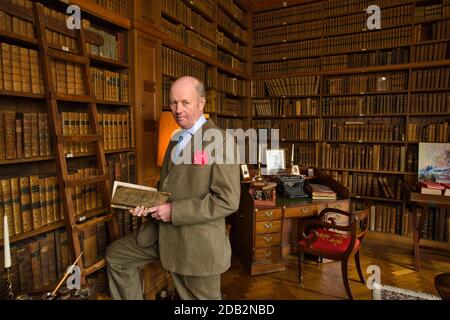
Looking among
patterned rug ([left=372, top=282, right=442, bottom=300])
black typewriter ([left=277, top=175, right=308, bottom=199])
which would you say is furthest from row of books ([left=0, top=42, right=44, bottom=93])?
patterned rug ([left=372, top=282, right=442, bottom=300])

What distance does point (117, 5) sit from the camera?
2.17 metres

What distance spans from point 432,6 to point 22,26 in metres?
4.14

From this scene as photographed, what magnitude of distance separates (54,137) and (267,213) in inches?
73.9

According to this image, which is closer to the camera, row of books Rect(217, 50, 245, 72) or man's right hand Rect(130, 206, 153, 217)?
man's right hand Rect(130, 206, 153, 217)

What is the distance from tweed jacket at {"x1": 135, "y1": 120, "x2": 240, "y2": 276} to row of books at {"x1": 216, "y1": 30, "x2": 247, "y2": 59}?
256 centimetres

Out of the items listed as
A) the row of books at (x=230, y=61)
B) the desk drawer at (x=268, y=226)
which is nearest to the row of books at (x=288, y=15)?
the row of books at (x=230, y=61)

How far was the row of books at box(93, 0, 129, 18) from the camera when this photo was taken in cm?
204

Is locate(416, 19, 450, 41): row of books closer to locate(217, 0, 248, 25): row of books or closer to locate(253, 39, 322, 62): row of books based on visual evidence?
locate(253, 39, 322, 62): row of books

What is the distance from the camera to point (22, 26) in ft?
5.18

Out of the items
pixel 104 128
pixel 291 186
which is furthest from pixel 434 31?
pixel 104 128

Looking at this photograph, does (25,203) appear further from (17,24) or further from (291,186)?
(291,186)

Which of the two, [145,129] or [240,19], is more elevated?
[240,19]

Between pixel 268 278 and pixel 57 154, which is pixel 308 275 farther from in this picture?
pixel 57 154
